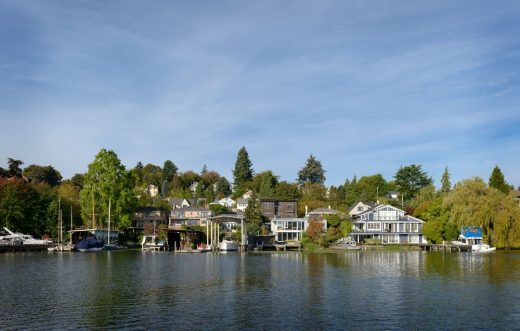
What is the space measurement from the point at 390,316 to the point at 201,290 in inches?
612

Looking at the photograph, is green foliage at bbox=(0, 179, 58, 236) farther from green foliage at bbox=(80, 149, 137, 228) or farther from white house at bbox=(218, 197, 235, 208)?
white house at bbox=(218, 197, 235, 208)

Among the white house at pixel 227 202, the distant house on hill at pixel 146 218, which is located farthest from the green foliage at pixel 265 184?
the distant house on hill at pixel 146 218

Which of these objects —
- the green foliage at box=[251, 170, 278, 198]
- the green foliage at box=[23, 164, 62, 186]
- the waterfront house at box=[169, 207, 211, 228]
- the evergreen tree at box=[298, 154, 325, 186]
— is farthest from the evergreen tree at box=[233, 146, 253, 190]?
the green foliage at box=[23, 164, 62, 186]

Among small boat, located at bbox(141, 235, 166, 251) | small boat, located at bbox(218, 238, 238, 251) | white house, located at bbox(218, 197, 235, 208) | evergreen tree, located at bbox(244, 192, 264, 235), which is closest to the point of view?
small boat, located at bbox(218, 238, 238, 251)

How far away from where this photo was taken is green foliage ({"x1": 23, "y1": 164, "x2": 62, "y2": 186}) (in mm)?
166625

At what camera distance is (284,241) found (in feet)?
342

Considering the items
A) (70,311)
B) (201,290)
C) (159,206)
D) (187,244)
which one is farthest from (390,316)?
(159,206)

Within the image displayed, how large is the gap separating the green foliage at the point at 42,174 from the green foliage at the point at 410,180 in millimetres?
110955

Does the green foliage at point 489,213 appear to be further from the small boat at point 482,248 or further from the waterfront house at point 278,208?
the waterfront house at point 278,208

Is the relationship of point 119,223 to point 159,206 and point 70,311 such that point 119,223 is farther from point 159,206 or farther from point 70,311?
point 70,311

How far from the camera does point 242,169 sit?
576ft

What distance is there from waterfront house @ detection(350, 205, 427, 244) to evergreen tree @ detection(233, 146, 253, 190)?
75.3 metres

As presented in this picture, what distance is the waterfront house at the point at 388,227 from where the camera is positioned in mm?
101312

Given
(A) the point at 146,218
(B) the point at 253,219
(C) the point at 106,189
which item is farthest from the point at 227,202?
(C) the point at 106,189
